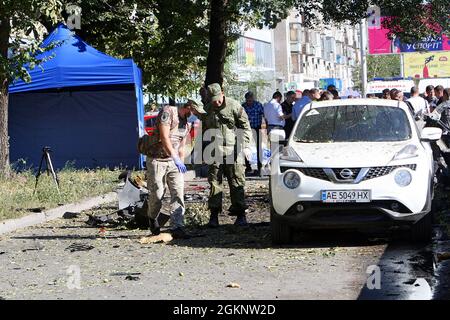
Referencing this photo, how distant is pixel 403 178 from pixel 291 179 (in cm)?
119

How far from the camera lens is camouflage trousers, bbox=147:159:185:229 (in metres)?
10.9

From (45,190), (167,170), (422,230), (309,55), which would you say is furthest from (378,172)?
(309,55)

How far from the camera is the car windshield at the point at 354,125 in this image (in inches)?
430

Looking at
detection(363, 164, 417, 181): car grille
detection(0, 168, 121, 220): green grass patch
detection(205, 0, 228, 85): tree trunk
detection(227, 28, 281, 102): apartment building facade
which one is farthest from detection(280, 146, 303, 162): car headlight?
detection(227, 28, 281, 102): apartment building facade

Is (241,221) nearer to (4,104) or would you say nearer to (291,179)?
(291,179)

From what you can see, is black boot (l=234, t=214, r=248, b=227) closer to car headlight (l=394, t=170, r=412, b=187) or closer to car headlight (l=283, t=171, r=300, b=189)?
car headlight (l=283, t=171, r=300, b=189)

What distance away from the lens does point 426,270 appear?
28.3 ft

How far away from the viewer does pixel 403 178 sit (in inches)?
393

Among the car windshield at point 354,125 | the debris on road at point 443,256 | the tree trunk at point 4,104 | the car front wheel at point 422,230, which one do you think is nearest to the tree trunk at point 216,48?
the tree trunk at point 4,104

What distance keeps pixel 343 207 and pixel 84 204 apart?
674cm

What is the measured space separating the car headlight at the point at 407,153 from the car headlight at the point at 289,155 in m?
1.06

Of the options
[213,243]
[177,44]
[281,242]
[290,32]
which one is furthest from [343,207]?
[290,32]

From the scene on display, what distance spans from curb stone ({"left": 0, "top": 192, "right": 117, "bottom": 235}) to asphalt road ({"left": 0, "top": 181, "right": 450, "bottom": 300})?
519 millimetres
